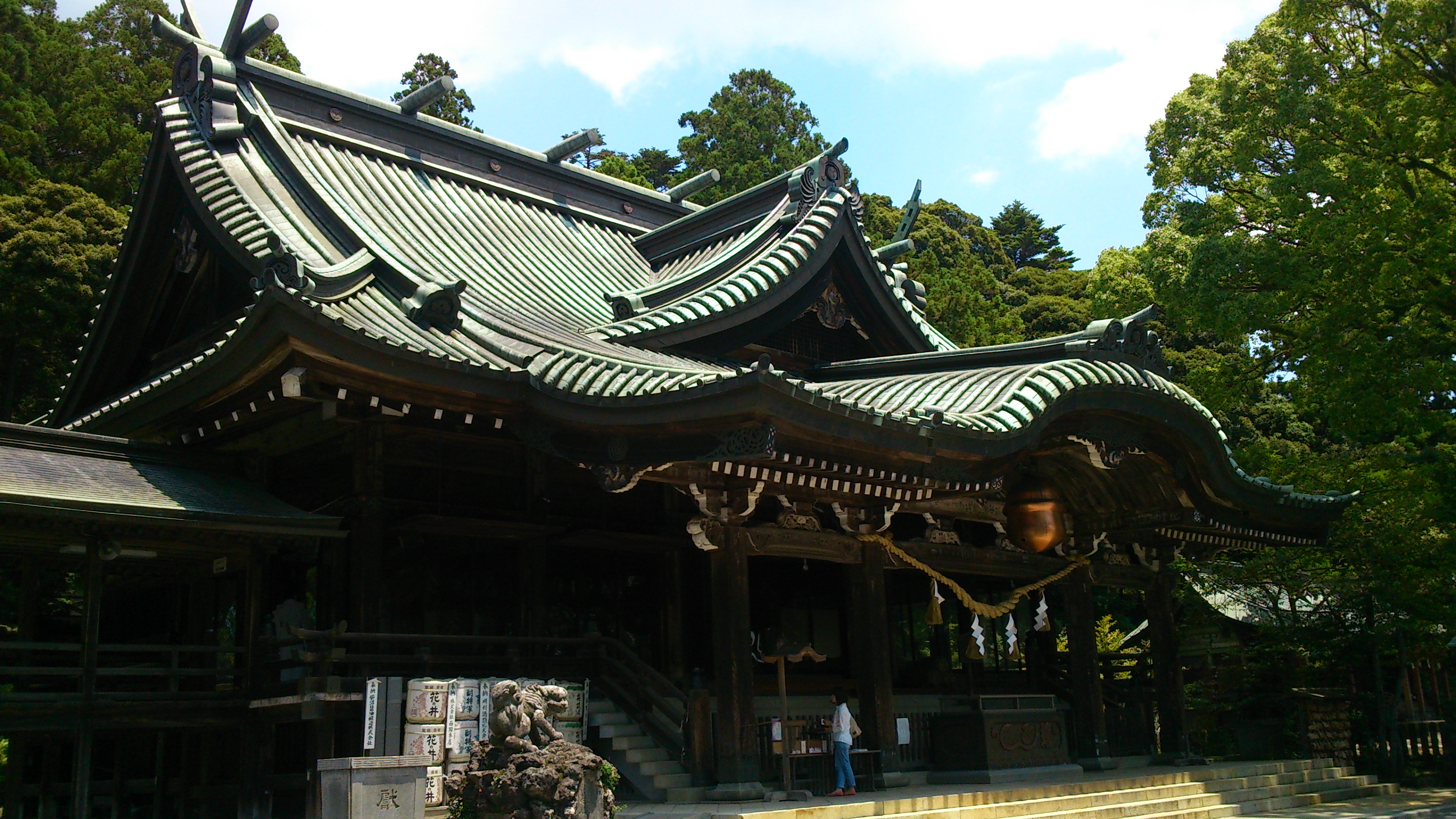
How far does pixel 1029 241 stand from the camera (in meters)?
62.9

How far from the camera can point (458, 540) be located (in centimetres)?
1511

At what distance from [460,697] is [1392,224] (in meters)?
16.4

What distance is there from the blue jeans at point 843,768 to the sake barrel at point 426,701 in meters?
4.54

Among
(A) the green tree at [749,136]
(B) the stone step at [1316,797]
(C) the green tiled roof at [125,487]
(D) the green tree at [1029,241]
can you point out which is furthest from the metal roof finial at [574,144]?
(D) the green tree at [1029,241]

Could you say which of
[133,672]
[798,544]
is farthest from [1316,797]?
[133,672]

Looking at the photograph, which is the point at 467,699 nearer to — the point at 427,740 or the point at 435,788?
the point at 427,740

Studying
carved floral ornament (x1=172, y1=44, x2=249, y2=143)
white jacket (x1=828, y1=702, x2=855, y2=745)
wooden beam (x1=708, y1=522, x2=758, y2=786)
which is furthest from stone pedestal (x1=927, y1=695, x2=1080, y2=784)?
carved floral ornament (x1=172, y1=44, x2=249, y2=143)

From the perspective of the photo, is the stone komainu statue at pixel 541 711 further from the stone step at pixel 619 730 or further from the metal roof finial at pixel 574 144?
the metal roof finial at pixel 574 144

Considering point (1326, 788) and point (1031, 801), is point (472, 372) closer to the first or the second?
point (1031, 801)

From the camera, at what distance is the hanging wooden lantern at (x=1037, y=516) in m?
17.0

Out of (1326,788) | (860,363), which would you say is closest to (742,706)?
(860,363)

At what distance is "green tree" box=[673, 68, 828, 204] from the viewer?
4888 centimetres

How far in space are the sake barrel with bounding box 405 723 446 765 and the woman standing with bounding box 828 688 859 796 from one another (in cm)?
450

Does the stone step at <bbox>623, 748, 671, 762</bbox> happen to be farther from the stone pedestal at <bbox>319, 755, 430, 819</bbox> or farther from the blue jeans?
the stone pedestal at <bbox>319, 755, 430, 819</bbox>
